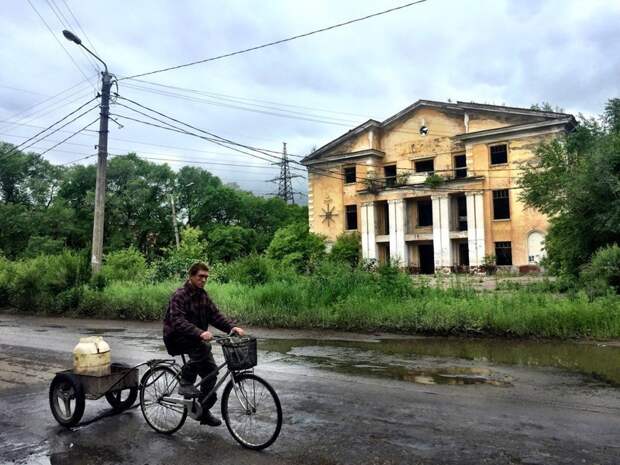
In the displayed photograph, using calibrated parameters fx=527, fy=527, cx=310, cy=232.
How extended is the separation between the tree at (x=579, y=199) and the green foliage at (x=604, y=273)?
1672 millimetres

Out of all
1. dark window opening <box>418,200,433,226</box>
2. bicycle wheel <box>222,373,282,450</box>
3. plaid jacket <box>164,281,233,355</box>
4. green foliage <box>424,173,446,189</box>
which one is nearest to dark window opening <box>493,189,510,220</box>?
green foliage <box>424,173,446,189</box>

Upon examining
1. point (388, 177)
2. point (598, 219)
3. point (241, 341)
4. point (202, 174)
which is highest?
point (202, 174)

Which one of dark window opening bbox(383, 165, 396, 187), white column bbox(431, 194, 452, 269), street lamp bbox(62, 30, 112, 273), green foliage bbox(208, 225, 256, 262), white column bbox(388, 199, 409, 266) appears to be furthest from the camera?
green foliage bbox(208, 225, 256, 262)

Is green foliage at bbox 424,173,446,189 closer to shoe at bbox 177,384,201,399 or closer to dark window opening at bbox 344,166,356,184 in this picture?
dark window opening at bbox 344,166,356,184

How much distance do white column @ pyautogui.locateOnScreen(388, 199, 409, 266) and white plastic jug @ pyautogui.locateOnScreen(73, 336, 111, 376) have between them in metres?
36.3

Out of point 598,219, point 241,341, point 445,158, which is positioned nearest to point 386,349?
point 241,341

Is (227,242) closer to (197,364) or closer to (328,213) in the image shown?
(328,213)

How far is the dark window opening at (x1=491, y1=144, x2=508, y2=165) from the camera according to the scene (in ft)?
124

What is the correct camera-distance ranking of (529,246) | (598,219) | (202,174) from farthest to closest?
(202,174), (529,246), (598,219)

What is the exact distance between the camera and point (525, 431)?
5590mm

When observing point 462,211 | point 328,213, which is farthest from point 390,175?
point 462,211

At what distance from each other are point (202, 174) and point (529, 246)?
139 feet

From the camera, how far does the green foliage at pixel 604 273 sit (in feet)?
46.1

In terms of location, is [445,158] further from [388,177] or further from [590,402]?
[590,402]
